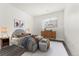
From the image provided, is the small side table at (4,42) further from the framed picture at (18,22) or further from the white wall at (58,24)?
the white wall at (58,24)

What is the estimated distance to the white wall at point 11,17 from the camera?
8.69 feet

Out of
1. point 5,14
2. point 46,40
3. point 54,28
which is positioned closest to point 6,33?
point 5,14

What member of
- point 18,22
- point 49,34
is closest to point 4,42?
point 18,22

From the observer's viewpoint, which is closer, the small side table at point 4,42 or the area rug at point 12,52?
the area rug at point 12,52

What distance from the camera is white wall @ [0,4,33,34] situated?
2.65 m

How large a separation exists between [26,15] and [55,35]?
1.22m

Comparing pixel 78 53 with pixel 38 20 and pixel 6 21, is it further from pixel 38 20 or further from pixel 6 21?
pixel 6 21

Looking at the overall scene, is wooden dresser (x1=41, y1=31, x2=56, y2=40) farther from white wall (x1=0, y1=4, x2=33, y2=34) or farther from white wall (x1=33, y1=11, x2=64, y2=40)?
white wall (x1=0, y1=4, x2=33, y2=34)

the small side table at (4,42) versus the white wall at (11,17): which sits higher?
the white wall at (11,17)

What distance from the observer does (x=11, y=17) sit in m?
2.92

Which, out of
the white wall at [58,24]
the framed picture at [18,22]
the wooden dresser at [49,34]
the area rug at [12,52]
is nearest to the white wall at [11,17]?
the framed picture at [18,22]

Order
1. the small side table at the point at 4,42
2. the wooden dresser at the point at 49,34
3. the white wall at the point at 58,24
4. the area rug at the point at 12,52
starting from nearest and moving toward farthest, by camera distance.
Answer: the area rug at the point at 12,52 → the white wall at the point at 58,24 → the wooden dresser at the point at 49,34 → the small side table at the point at 4,42

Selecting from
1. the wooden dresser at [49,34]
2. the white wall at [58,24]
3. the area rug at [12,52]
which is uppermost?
the white wall at [58,24]

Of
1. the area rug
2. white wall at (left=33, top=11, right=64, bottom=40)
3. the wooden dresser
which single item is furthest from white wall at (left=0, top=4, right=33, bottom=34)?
the area rug
